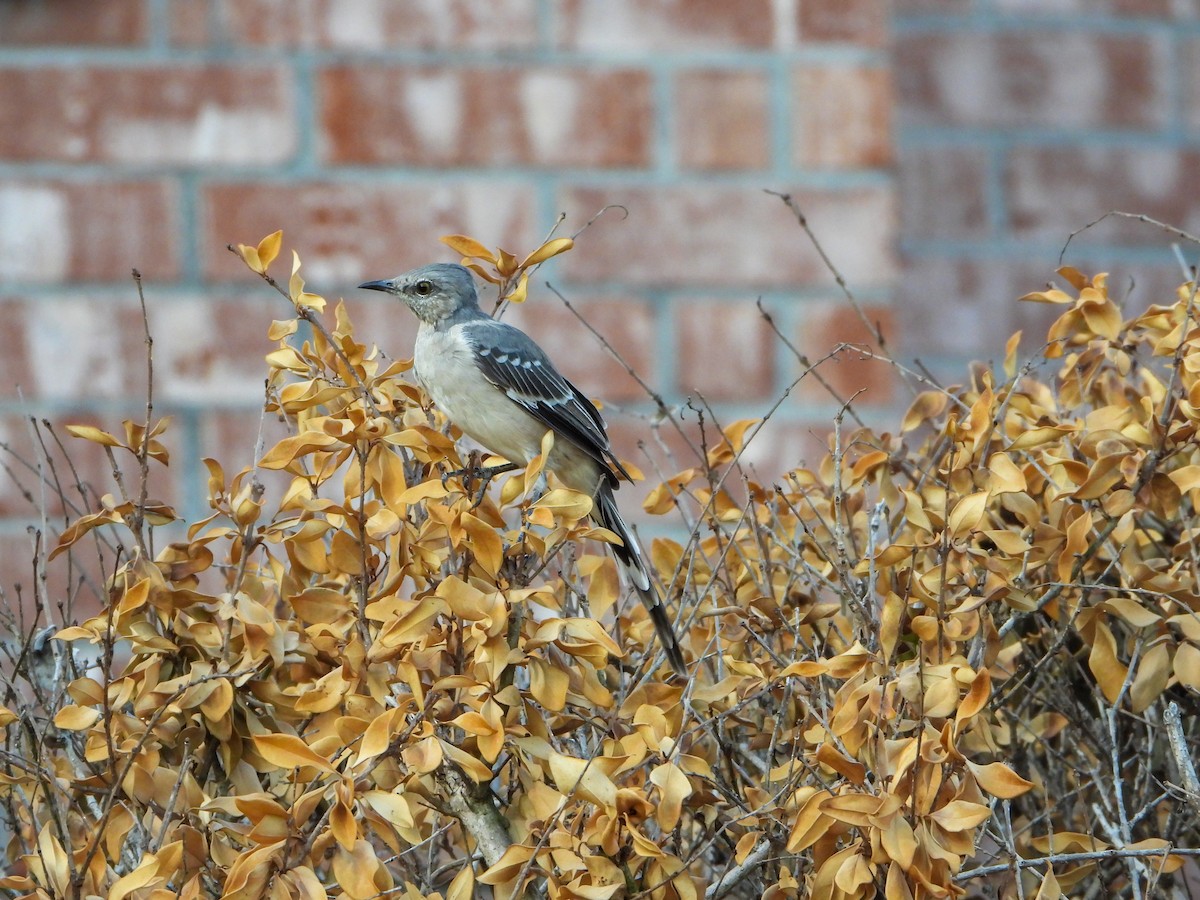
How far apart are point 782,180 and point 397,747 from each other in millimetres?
1903

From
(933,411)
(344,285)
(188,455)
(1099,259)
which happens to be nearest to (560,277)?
(344,285)

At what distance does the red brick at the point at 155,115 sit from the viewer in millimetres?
2826

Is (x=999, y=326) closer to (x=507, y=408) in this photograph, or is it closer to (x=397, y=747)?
(x=507, y=408)

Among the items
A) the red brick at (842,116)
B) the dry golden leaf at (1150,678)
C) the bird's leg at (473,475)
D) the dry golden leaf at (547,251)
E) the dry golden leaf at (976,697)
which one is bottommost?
the dry golden leaf at (1150,678)

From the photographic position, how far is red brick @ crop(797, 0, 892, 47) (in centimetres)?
288

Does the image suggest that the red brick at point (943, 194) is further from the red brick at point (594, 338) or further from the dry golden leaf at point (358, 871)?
the dry golden leaf at point (358, 871)

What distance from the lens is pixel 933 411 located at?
6.07 feet

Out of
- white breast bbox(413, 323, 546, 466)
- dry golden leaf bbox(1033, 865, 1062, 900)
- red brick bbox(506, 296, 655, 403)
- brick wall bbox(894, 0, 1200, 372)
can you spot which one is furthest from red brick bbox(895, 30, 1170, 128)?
dry golden leaf bbox(1033, 865, 1062, 900)

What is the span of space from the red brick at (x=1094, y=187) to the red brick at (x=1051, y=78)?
9 centimetres

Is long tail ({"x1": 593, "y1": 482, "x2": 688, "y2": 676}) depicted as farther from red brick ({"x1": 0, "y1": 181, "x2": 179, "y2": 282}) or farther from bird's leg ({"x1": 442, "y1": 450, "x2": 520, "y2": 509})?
red brick ({"x1": 0, "y1": 181, "x2": 179, "y2": 282})

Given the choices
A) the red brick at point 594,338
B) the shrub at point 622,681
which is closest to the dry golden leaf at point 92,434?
the shrub at point 622,681

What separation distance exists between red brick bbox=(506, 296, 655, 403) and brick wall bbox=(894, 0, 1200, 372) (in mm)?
1176

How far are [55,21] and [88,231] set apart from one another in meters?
0.42

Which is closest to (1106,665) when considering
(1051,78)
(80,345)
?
(80,345)
